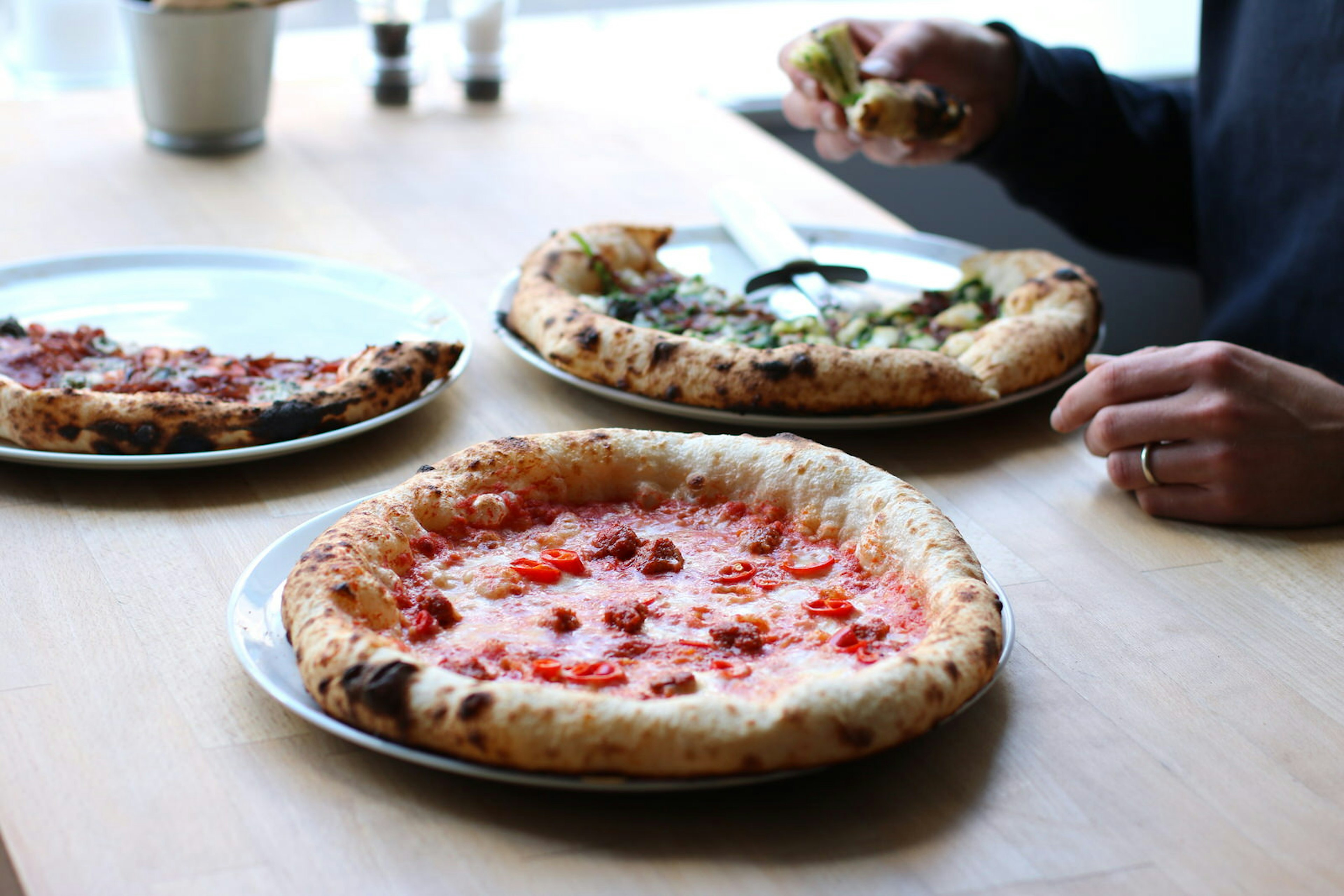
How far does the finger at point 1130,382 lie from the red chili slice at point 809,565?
1.60 feet

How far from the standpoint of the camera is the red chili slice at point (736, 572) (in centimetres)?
137

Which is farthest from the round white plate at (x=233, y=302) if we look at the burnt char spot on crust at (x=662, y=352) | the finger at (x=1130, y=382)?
the finger at (x=1130, y=382)

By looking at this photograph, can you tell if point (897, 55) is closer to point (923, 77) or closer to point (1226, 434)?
point (923, 77)

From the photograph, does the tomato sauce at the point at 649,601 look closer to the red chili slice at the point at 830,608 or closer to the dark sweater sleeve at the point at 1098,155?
the red chili slice at the point at 830,608

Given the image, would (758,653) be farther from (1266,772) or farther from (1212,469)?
(1212,469)

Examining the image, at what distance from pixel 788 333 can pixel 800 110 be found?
80 cm

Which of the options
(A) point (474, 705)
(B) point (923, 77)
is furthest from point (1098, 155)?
(A) point (474, 705)

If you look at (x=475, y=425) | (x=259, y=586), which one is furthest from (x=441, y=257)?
(x=259, y=586)

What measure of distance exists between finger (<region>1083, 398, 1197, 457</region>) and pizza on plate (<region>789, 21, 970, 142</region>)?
85 centimetres

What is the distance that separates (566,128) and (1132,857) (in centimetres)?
271

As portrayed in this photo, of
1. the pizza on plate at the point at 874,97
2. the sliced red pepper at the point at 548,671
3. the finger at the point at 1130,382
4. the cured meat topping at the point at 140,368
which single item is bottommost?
the cured meat topping at the point at 140,368

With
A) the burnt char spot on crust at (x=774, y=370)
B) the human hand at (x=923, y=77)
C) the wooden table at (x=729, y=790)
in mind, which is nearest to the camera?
the wooden table at (x=729, y=790)

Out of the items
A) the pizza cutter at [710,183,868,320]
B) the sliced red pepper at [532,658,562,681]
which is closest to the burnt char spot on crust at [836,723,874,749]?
the sliced red pepper at [532,658,562,681]

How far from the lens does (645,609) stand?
1.29 meters
